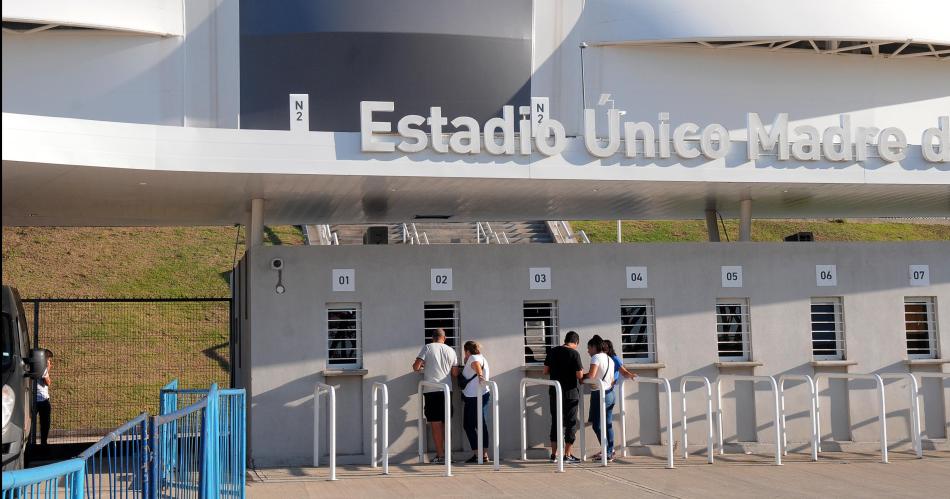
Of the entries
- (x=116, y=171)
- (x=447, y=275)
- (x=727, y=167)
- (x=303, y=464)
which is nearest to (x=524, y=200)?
(x=447, y=275)

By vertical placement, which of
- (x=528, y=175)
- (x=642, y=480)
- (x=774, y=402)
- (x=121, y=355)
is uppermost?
(x=528, y=175)

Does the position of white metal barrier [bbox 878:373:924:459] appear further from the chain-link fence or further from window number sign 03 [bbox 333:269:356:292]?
the chain-link fence

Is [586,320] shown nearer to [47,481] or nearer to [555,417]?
[555,417]

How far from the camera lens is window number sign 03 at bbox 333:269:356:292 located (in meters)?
14.6

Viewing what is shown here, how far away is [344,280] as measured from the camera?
14.6 metres

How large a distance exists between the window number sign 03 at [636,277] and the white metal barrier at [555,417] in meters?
2.06

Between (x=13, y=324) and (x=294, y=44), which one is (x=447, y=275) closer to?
(x=294, y=44)

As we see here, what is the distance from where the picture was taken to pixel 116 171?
40.6 ft

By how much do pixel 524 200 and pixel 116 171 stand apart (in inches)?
231

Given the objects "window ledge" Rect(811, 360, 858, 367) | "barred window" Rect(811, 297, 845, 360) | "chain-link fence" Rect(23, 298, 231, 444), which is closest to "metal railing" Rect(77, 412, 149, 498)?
"window ledge" Rect(811, 360, 858, 367)

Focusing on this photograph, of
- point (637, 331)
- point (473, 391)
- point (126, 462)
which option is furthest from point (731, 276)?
point (126, 462)

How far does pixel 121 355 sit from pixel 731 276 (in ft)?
65.3

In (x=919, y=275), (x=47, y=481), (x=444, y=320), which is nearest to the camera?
(x=47, y=481)

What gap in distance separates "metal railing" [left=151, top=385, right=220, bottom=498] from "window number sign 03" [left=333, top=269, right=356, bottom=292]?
6054 mm
